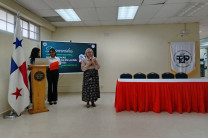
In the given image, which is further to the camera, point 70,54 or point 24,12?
point 70,54

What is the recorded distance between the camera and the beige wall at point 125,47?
537cm

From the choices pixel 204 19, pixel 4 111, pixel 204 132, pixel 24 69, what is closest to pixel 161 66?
pixel 204 19

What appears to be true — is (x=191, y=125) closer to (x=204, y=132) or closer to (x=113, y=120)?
(x=204, y=132)

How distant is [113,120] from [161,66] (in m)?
3.66

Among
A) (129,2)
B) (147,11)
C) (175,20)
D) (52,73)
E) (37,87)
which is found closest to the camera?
(37,87)

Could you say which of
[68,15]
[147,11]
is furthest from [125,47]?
[68,15]

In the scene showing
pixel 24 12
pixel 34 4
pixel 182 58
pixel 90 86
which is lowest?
pixel 90 86

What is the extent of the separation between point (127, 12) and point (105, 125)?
341cm

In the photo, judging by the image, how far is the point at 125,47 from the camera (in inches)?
216

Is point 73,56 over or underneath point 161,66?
over

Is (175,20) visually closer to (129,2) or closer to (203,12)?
(203,12)

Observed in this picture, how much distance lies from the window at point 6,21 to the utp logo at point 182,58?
18.1 feet

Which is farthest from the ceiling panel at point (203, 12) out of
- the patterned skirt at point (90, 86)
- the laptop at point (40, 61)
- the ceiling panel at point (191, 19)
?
the laptop at point (40, 61)

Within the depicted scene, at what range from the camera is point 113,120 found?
2.62 m
